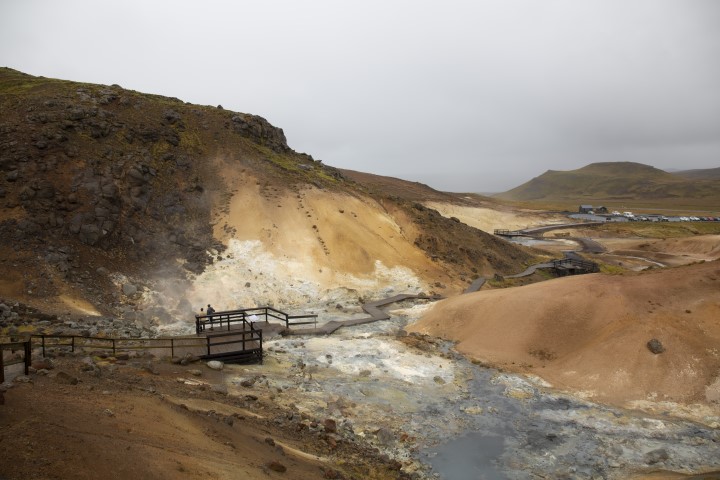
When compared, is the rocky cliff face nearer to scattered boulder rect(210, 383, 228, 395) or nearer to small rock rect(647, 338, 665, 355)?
scattered boulder rect(210, 383, 228, 395)

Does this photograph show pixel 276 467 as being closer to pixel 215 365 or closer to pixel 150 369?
pixel 150 369

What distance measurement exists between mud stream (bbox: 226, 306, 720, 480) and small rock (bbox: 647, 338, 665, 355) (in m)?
3.09

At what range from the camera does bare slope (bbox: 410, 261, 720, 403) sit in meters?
20.0

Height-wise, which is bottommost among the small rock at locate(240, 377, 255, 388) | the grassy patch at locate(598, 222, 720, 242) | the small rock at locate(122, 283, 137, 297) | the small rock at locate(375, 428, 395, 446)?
the small rock at locate(375, 428, 395, 446)

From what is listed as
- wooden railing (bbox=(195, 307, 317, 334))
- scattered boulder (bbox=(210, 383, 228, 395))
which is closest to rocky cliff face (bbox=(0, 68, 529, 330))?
wooden railing (bbox=(195, 307, 317, 334))

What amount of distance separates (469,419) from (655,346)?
29.2ft

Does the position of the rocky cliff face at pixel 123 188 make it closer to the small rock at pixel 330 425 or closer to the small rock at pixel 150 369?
the small rock at pixel 150 369

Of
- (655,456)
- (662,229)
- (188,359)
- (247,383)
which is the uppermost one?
(662,229)

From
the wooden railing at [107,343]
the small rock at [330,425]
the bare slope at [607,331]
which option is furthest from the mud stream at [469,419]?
the wooden railing at [107,343]

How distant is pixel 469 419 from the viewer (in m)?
18.4

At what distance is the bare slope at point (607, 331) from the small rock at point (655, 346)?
182mm

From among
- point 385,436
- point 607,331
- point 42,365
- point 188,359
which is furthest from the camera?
point 607,331

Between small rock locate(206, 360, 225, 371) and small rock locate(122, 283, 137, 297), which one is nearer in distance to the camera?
small rock locate(206, 360, 225, 371)

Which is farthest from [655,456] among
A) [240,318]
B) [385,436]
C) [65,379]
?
[240,318]
